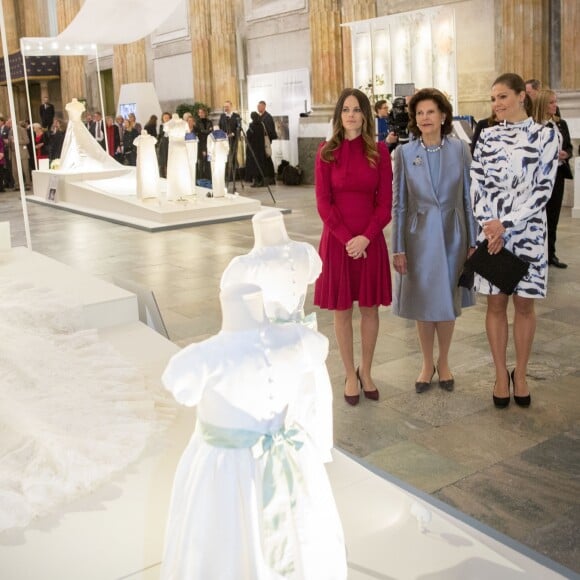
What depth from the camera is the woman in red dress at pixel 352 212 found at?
13.8 feet

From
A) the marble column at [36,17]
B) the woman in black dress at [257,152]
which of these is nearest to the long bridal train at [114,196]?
the woman in black dress at [257,152]

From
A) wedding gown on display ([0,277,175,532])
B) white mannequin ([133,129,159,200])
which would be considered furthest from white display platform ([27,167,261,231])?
wedding gown on display ([0,277,175,532])

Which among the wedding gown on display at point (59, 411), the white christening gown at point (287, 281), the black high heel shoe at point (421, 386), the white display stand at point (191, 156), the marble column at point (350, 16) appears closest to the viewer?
the white christening gown at point (287, 281)

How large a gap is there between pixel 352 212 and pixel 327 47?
13612 millimetres

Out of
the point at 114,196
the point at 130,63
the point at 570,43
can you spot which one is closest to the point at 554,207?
the point at 570,43

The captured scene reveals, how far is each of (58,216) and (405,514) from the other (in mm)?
12074

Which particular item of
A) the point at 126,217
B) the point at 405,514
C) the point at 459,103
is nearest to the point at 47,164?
the point at 126,217

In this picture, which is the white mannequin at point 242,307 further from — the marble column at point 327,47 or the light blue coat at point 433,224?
the marble column at point 327,47

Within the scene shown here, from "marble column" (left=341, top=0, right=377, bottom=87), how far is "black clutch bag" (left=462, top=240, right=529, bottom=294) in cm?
1279

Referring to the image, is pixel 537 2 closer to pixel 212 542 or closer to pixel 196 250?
pixel 196 250

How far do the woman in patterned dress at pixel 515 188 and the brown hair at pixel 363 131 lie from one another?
55 centimetres

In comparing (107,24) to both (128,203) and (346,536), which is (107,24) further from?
(346,536)

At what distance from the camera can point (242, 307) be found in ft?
6.17

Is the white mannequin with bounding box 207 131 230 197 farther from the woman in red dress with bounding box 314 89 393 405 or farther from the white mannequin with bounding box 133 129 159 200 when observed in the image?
the woman in red dress with bounding box 314 89 393 405
